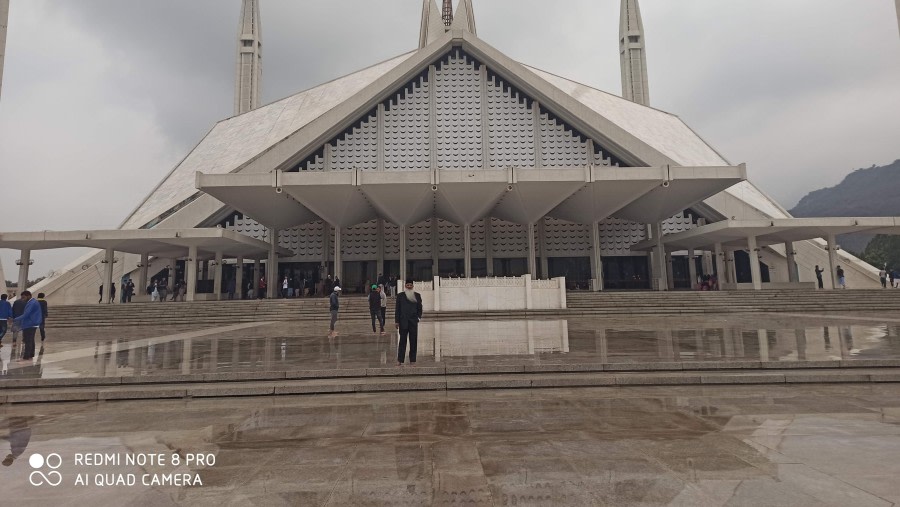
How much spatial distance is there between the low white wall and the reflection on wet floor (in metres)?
6.01

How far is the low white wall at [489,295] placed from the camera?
1711 centimetres

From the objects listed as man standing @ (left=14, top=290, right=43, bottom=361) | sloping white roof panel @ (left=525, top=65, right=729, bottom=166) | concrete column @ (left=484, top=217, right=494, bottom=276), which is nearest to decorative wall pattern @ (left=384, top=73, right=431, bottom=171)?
concrete column @ (left=484, top=217, right=494, bottom=276)

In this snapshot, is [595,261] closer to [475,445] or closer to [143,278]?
[475,445]

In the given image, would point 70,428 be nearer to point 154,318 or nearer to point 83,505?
point 83,505

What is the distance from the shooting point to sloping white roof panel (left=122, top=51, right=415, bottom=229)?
2908 centimetres

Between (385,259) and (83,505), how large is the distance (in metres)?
27.7

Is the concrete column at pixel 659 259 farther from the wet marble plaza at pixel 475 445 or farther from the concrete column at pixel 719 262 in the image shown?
the wet marble plaza at pixel 475 445

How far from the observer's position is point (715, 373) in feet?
18.1

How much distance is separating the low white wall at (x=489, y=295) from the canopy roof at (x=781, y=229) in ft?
32.9

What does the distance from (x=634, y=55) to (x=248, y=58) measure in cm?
3428

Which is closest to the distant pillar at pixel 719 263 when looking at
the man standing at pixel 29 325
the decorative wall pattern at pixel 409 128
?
the decorative wall pattern at pixel 409 128

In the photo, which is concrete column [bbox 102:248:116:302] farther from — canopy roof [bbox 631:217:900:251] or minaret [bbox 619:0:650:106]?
minaret [bbox 619:0:650:106]

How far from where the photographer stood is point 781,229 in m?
21.8

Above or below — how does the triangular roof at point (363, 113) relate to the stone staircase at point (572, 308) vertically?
above
